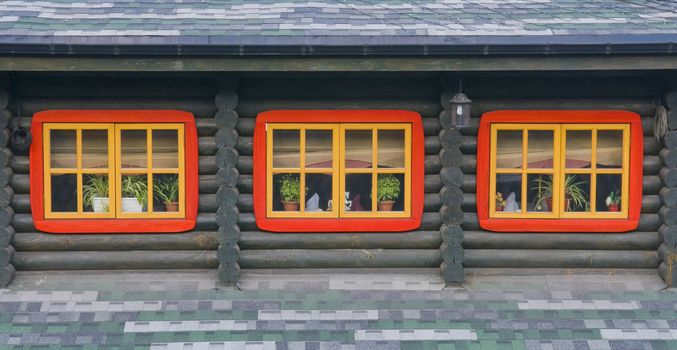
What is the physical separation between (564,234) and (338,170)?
2.47 m

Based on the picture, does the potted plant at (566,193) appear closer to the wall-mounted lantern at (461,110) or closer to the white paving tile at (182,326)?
the wall-mounted lantern at (461,110)

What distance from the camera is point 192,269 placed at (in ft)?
30.4

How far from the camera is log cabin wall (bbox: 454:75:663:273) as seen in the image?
29.8ft

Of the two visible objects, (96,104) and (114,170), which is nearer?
(96,104)

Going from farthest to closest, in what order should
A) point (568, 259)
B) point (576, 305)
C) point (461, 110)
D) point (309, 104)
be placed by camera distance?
point (568, 259), point (309, 104), point (576, 305), point (461, 110)

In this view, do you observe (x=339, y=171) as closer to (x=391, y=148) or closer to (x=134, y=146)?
(x=391, y=148)

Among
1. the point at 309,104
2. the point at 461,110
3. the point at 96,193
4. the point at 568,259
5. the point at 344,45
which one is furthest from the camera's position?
the point at 568,259

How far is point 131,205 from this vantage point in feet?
30.1

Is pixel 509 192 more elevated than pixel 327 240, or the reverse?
pixel 509 192

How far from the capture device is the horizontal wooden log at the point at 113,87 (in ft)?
29.5

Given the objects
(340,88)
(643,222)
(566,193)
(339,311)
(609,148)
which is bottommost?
(339,311)

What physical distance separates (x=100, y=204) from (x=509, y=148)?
14.0 feet

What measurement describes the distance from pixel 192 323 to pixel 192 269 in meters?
0.72

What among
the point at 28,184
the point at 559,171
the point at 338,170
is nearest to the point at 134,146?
the point at 28,184
